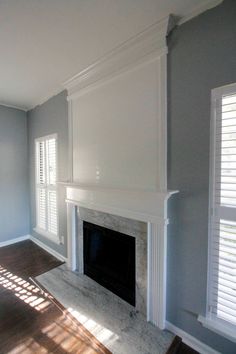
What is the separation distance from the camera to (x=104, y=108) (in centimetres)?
234

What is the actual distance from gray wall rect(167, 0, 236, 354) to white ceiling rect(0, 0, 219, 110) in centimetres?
20

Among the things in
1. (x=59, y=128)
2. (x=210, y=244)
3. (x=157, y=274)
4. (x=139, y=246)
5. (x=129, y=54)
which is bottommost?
(x=157, y=274)

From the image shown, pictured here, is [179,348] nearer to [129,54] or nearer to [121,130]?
[121,130]

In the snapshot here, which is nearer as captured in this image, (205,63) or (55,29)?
(205,63)

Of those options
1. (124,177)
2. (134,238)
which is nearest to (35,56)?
(124,177)

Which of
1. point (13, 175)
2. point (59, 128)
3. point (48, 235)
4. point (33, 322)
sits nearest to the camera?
point (33, 322)

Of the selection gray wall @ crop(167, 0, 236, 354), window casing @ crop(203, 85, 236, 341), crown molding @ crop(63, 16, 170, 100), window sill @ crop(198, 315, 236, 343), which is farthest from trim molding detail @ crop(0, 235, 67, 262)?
crown molding @ crop(63, 16, 170, 100)

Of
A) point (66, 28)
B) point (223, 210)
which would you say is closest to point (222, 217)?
point (223, 210)

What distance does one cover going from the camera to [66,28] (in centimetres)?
173

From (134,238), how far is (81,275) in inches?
46.5

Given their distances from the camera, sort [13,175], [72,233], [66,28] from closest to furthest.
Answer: [66,28]
[72,233]
[13,175]

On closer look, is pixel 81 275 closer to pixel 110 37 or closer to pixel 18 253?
pixel 18 253

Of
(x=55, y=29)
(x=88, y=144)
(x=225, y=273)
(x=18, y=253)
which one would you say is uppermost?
(x=55, y=29)

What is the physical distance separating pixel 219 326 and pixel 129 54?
2.50 meters
